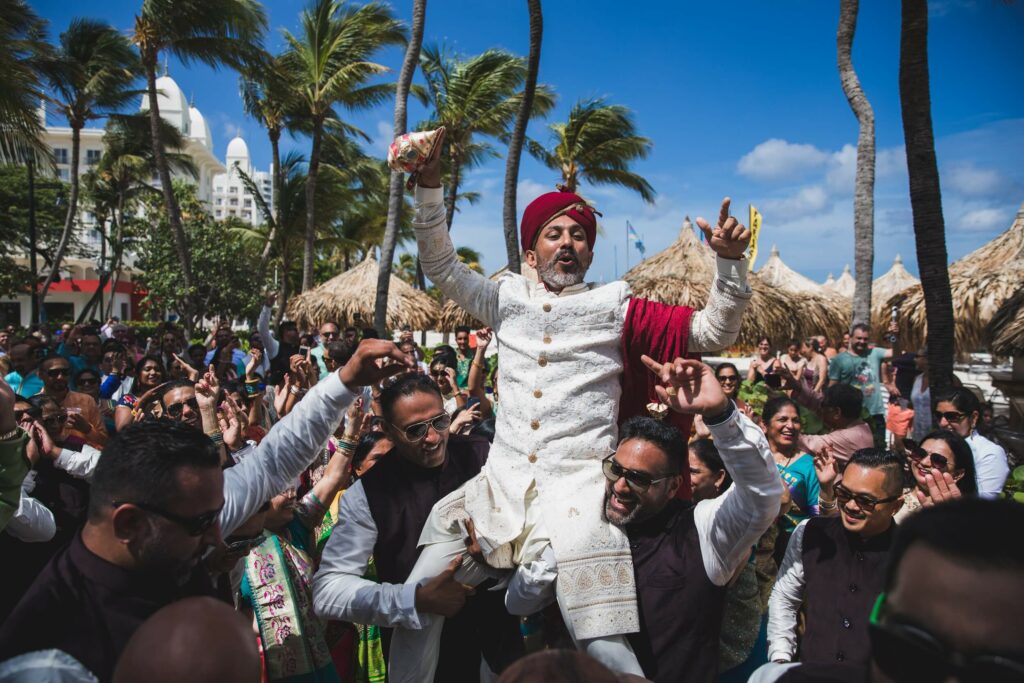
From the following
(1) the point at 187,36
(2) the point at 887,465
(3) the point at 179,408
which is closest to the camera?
(2) the point at 887,465

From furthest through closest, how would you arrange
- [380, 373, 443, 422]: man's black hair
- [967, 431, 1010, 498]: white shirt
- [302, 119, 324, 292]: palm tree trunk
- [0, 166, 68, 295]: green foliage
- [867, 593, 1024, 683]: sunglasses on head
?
[0, 166, 68, 295]: green foliage < [302, 119, 324, 292]: palm tree trunk < [967, 431, 1010, 498]: white shirt < [380, 373, 443, 422]: man's black hair < [867, 593, 1024, 683]: sunglasses on head

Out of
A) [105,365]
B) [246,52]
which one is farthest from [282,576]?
[246,52]

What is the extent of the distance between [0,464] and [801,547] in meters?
3.04

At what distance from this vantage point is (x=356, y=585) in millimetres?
2773

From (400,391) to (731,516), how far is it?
147cm

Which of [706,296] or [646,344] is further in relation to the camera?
[706,296]

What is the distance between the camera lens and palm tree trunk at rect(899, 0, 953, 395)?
6.28 metres

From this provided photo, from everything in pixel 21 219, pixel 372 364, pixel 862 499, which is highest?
pixel 21 219

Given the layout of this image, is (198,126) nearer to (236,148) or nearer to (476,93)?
(236,148)

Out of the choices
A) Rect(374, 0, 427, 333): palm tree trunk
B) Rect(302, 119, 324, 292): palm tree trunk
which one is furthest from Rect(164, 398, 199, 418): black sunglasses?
Rect(302, 119, 324, 292): palm tree trunk

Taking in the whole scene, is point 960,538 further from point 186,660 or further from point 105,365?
point 105,365

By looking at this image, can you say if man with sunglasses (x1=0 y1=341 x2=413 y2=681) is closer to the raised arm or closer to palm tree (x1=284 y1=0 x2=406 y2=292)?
the raised arm

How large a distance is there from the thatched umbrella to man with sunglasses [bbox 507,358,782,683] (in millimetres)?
12790

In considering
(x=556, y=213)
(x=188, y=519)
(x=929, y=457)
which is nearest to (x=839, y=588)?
(x=929, y=457)
